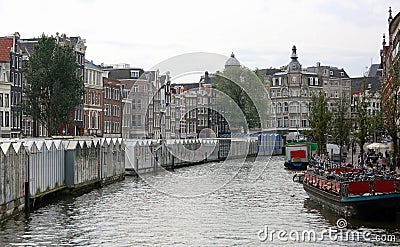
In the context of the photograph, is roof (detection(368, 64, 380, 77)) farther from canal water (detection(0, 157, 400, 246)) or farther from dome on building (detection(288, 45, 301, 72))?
canal water (detection(0, 157, 400, 246))

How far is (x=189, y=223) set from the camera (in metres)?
29.3

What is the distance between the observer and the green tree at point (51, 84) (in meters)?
72.2

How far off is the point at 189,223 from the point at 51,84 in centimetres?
4704

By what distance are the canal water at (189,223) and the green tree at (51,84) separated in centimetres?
3070

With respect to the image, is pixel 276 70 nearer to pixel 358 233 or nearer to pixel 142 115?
pixel 142 115

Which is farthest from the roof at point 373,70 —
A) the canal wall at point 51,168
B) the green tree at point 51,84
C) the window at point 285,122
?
the canal wall at point 51,168

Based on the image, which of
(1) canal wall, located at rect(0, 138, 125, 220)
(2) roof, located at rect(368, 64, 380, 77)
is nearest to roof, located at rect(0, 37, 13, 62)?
(1) canal wall, located at rect(0, 138, 125, 220)

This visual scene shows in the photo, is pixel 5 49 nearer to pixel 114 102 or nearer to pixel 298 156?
pixel 114 102

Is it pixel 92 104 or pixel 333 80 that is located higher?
pixel 333 80

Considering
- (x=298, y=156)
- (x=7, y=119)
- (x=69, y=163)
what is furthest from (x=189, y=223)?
(x=7, y=119)

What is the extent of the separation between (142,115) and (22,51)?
1200 inches

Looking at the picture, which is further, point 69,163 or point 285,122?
point 285,122

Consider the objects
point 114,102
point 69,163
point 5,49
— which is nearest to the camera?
point 69,163

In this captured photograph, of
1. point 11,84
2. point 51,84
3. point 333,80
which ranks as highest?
point 333,80
